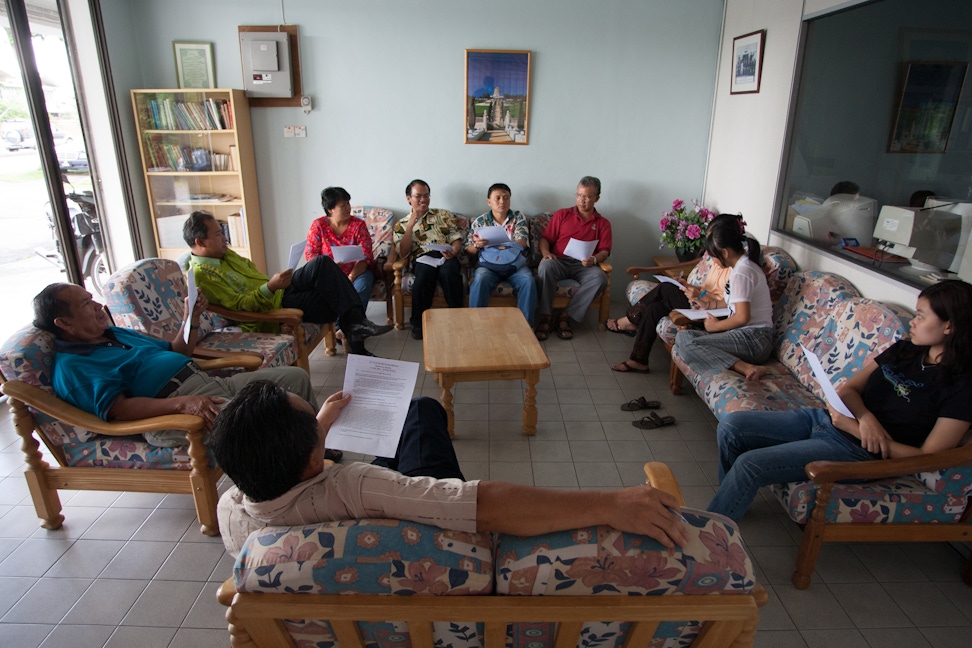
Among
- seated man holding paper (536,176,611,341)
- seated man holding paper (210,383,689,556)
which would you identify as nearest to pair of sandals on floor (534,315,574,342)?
seated man holding paper (536,176,611,341)

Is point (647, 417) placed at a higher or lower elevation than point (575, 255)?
lower

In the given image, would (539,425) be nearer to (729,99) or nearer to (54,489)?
(54,489)

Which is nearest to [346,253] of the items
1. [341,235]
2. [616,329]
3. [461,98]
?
[341,235]

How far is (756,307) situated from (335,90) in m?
3.52

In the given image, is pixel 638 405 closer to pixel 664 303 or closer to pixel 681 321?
pixel 681 321

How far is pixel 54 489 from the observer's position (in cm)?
224

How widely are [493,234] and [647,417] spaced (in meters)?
1.87

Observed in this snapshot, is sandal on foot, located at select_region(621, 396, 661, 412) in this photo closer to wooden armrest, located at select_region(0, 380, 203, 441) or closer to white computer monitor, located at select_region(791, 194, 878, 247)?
white computer monitor, located at select_region(791, 194, 878, 247)

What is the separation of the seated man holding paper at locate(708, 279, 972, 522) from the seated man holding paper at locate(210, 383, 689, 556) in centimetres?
120

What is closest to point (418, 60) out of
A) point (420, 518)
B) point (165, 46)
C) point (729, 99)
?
point (165, 46)

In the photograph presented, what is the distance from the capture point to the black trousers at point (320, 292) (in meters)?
3.46

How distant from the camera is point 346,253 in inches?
158

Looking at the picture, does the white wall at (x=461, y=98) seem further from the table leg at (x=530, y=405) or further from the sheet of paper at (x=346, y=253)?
the table leg at (x=530, y=405)

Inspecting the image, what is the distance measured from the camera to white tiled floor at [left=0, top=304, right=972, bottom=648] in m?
1.83
